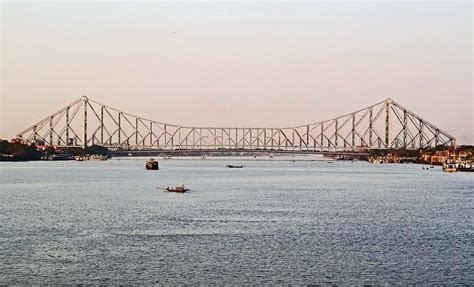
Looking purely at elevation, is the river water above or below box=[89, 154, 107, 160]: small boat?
below

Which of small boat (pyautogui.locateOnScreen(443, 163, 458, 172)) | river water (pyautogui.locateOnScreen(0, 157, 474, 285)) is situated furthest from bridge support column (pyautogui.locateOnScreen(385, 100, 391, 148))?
river water (pyautogui.locateOnScreen(0, 157, 474, 285))

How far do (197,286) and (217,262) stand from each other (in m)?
3.44

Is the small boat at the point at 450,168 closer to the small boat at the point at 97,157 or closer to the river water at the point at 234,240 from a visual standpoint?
the river water at the point at 234,240

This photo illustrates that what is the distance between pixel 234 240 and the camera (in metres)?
29.7

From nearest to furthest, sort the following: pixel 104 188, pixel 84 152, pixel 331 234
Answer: pixel 331 234 < pixel 104 188 < pixel 84 152

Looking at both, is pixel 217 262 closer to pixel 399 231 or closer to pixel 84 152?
pixel 399 231

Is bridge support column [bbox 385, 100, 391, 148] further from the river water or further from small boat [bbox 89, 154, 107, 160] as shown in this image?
the river water

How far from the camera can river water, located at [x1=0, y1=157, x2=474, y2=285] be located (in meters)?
23.2

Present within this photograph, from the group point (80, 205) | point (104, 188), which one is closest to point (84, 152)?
point (104, 188)

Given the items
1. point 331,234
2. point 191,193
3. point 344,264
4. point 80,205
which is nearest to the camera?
point 344,264

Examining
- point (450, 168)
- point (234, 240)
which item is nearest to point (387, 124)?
point (450, 168)

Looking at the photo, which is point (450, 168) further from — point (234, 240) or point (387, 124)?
point (234, 240)

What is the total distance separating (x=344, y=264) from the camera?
24.9 meters

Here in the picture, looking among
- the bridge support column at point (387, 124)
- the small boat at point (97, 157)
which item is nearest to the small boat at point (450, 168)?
the bridge support column at point (387, 124)
